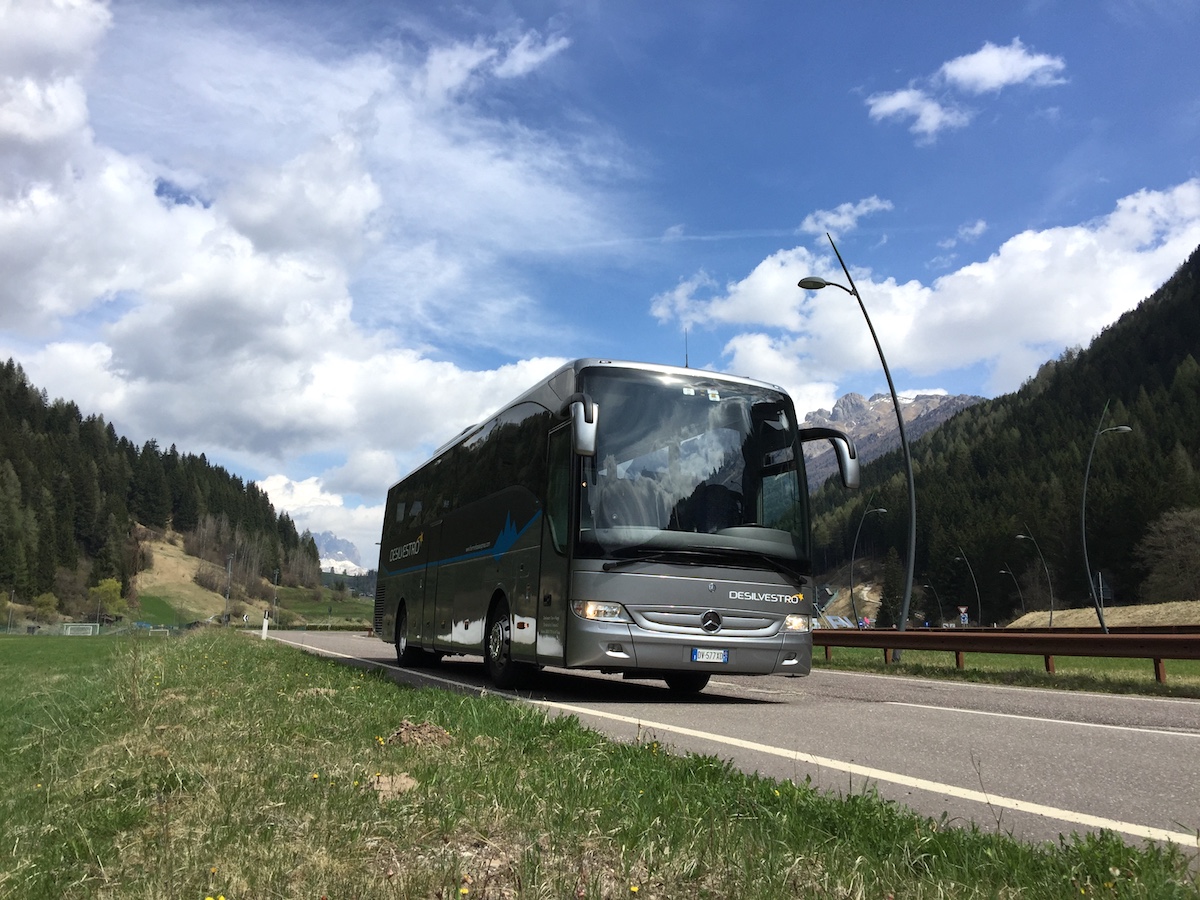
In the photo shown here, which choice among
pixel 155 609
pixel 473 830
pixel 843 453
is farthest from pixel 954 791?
pixel 155 609

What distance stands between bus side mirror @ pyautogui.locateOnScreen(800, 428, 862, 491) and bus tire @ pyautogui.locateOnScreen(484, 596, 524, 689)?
4.21m

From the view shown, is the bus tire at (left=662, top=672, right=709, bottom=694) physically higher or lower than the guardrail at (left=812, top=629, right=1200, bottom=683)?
lower

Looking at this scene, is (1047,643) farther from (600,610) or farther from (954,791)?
(954,791)

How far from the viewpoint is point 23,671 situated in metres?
22.7

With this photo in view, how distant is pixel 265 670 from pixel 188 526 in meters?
186

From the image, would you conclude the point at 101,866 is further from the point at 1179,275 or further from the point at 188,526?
the point at 188,526

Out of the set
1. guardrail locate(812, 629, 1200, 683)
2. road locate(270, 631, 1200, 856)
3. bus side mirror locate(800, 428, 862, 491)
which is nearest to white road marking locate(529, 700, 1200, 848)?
road locate(270, 631, 1200, 856)

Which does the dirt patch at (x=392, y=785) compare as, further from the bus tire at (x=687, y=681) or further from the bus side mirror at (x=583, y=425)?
the bus tire at (x=687, y=681)

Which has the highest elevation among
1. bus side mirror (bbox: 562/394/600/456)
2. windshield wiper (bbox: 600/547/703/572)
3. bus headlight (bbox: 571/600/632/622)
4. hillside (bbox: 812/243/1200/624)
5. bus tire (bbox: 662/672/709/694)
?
hillside (bbox: 812/243/1200/624)

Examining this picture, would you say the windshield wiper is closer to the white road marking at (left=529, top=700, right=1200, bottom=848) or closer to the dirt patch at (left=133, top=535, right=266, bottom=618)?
the white road marking at (left=529, top=700, right=1200, bottom=848)

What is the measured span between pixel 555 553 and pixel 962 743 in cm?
470

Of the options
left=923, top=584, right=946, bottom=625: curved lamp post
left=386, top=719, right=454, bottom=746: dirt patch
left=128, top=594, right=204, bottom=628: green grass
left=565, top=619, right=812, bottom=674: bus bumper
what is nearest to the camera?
left=386, top=719, right=454, bottom=746: dirt patch

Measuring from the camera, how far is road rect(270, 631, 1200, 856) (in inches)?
199

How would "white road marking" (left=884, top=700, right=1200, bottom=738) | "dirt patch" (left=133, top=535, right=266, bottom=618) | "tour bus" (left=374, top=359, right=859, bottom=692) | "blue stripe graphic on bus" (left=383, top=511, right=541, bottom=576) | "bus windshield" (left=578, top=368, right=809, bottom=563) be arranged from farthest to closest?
"dirt patch" (left=133, top=535, right=266, bottom=618) → "blue stripe graphic on bus" (left=383, top=511, right=541, bottom=576) → "bus windshield" (left=578, top=368, right=809, bottom=563) → "tour bus" (left=374, top=359, right=859, bottom=692) → "white road marking" (left=884, top=700, right=1200, bottom=738)
